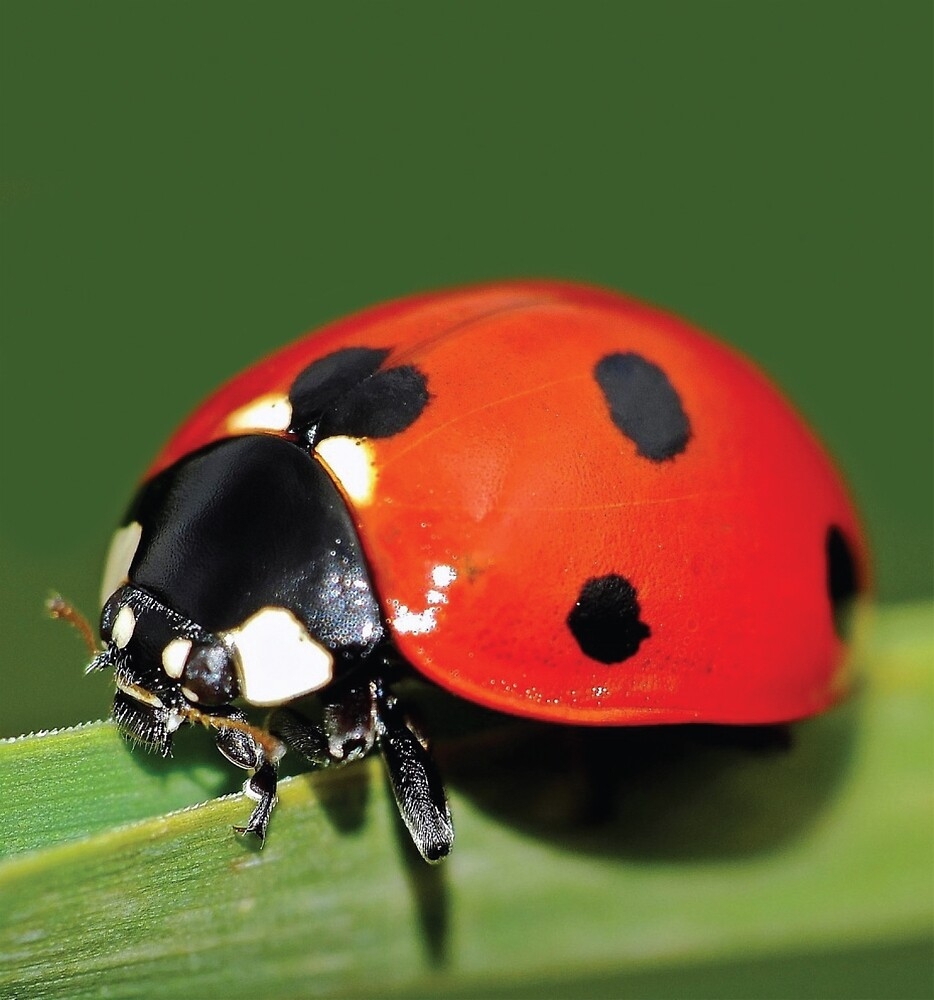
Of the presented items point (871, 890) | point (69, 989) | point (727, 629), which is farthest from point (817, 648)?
point (69, 989)

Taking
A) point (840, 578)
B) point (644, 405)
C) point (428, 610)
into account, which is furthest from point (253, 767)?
point (840, 578)

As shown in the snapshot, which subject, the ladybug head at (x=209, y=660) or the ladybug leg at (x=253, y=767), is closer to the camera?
the ladybug leg at (x=253, y=767)

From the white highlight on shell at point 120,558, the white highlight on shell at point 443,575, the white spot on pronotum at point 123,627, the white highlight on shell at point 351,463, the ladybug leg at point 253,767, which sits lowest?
the ladybug leg at point 253,767

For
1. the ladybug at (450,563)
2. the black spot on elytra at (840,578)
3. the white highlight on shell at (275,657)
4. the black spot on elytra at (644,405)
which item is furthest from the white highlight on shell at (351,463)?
the black spot on elytra at (840,578)

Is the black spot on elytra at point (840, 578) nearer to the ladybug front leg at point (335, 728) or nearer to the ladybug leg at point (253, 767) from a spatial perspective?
the ladybug front leg at point (335, 728)

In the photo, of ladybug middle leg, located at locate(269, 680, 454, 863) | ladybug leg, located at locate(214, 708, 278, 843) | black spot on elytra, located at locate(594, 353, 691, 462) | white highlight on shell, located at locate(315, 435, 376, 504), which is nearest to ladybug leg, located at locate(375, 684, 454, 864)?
ladybug middle leg, located at locate(269, 680, 454, 863)

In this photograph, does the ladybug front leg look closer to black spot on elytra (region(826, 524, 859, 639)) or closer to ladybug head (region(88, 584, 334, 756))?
ladybug head (region(88, 584, 334, 756))
